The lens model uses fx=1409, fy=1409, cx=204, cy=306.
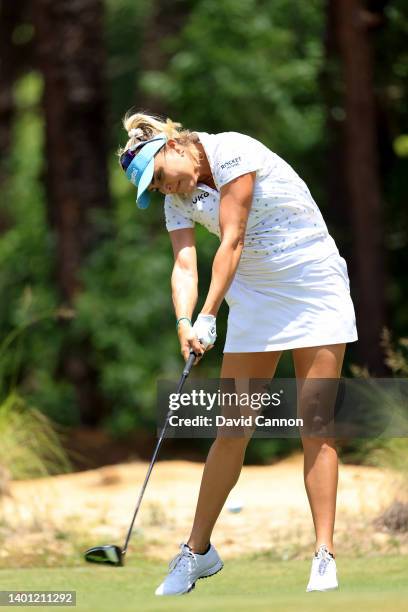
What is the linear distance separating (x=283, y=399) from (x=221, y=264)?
220cm

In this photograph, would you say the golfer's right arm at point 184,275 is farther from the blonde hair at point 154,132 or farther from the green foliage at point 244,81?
the green foliage at point 244,81

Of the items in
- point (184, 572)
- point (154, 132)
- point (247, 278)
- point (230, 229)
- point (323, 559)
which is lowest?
point (184, 572)

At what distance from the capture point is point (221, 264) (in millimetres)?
5688

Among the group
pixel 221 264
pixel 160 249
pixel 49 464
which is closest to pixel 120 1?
pixel 160 249

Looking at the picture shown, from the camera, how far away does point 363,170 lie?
13.3m

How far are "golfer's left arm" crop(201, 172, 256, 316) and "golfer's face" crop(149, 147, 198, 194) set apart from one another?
0.59ft

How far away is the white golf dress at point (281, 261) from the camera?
5.82 metres

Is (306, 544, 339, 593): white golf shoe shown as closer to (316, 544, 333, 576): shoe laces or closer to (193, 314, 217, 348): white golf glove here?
(316, 544, 333, 576): shoe laces

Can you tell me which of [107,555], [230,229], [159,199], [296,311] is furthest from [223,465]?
[159,199]

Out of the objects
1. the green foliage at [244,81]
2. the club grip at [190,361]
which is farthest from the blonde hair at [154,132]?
the green foliage at [244,81]

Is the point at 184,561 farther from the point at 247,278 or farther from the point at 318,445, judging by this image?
the point at 247,278

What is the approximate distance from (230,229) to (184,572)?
1445mm

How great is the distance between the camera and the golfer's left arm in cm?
568

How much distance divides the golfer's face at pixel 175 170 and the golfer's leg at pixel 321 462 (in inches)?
32.9
